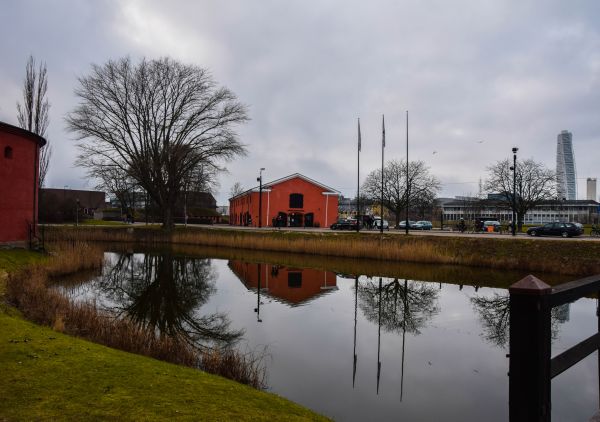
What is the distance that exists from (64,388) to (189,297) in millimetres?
11495

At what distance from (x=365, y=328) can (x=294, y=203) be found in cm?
4081

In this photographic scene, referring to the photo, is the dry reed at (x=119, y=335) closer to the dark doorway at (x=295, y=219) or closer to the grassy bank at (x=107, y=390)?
the grassy bank at (x=107, y=390)

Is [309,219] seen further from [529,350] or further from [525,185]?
[529,350]

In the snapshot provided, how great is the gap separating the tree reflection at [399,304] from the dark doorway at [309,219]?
3317cm

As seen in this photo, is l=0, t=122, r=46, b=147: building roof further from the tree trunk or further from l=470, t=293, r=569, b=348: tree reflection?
l=470, t=293, r=569, b=348: tree reflection

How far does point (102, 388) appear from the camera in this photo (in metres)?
5.03

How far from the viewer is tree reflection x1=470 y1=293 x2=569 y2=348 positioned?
38.0 feet

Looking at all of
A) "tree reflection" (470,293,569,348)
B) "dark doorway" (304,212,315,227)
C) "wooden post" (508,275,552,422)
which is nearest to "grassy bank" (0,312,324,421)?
"wooden post" (508,275,552,422)

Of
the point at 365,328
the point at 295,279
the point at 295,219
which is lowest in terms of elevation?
the point at 365,328

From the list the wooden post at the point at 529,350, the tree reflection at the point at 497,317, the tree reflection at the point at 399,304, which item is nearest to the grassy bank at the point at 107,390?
the wooden post at the point at 529,350

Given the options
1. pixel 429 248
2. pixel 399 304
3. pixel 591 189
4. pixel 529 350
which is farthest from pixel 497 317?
pixel 591 189

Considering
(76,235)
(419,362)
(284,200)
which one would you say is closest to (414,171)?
(284,200)

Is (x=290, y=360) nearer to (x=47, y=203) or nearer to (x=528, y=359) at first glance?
(x=528, y=359)

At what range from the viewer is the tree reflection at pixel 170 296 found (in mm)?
11250
